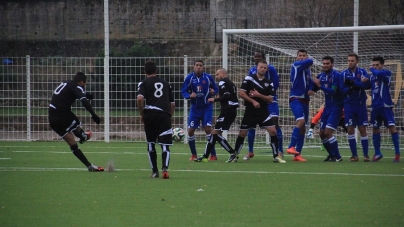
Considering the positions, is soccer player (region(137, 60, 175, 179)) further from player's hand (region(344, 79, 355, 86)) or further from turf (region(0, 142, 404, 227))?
player's hand (region(344, 79, 355, 86))

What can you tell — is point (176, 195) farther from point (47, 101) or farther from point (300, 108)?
point (47, 101)

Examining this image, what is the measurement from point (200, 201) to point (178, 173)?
399 cm

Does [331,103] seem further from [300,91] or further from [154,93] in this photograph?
[154,93]

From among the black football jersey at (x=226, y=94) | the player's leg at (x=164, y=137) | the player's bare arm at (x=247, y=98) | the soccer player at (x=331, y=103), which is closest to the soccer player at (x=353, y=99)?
the soccer player at (x=331, y=103)

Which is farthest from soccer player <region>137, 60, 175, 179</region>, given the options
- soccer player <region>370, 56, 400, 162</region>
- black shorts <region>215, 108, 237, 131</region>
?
soccer player <region>370, 56, 400, 162</region>

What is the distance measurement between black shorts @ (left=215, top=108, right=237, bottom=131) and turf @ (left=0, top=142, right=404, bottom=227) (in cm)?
83

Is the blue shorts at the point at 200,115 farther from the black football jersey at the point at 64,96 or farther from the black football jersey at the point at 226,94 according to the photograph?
the black football jersey at the point at 64,96

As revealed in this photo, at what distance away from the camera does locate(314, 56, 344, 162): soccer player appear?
55.8ft

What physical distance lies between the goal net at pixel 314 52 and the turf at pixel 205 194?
16.0ft

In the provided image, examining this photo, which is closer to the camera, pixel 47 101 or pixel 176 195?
pixel 176 195

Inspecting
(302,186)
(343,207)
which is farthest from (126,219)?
(302,186)

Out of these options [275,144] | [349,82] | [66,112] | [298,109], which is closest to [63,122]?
[66,112]

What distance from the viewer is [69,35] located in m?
48.1

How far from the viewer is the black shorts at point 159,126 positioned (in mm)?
13305
